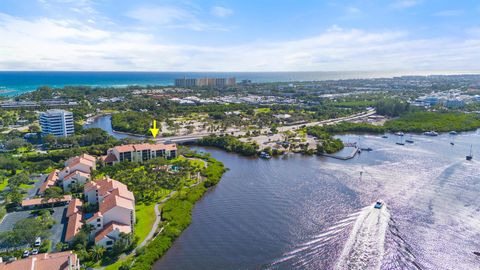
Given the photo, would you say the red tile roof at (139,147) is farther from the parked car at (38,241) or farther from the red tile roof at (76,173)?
the parked car at (38,241)

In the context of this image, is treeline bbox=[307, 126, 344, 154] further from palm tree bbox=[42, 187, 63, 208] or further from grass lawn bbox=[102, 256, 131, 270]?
grass lawn bbox=[102, 256, 131, 270]

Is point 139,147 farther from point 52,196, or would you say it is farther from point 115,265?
point 115,265

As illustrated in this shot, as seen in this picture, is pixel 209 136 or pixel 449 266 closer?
pixel 449 266

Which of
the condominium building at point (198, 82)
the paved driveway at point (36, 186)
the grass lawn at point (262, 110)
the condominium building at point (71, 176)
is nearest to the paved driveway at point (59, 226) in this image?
the condominium building at point (71, 176)

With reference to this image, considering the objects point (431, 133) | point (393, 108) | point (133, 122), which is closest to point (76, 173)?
point (133, 122)

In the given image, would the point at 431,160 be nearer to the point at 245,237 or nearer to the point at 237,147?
the point at 237,147

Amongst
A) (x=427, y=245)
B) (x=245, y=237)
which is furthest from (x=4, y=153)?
(x=427, y=245)
